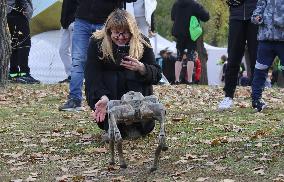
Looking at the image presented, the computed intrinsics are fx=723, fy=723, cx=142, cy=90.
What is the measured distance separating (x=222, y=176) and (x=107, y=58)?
5.77ft

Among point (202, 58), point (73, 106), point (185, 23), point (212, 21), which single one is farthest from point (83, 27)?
point (212, 21)

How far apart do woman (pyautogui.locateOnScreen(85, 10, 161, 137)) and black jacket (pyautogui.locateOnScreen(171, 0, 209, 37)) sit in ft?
26.8

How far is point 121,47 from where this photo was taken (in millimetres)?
6078

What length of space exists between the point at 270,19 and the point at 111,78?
7.43ft

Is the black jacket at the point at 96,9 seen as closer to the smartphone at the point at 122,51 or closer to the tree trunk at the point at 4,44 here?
the smartphone at the point at 122,51

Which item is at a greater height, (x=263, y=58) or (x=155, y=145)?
(x=263, y=58)

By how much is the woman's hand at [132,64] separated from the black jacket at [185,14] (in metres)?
8.52

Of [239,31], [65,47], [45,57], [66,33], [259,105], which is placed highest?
[239,31]

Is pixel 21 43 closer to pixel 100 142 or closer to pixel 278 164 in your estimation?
pixel 100 142

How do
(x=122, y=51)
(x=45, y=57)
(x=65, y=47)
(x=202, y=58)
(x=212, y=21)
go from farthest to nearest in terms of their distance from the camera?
(x=212, y=21)
(x=202, y=58)
(x=45, y=57)
(x=65, y=47)
(x=122, y=51)

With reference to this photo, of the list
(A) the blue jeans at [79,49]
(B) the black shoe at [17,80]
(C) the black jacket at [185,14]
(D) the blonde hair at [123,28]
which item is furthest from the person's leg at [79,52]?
(C) the black jacket at [185,14]

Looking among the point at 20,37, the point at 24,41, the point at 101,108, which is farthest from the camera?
the point at 20,37

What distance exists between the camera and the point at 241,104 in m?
9.52

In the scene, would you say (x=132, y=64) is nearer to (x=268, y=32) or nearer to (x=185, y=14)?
(x=268, y=32)
